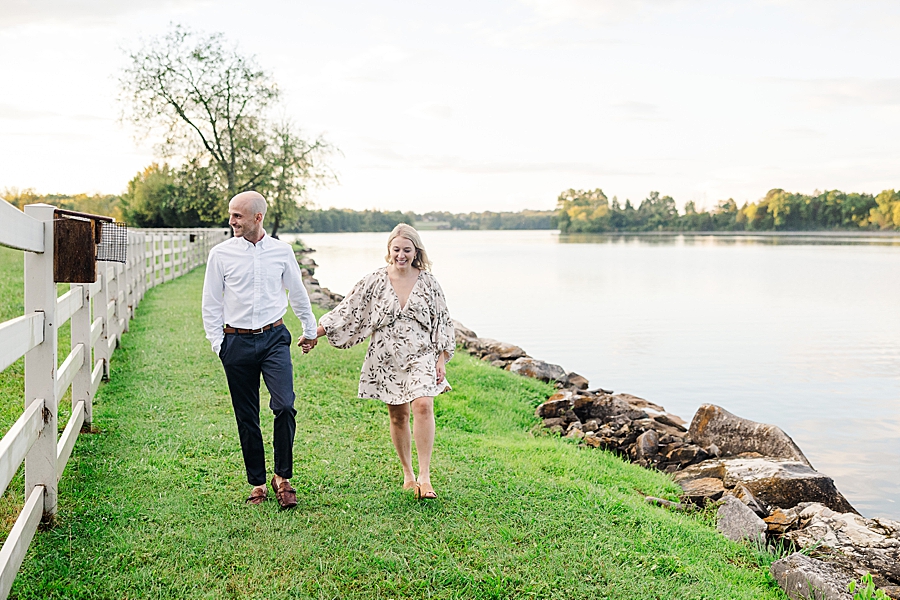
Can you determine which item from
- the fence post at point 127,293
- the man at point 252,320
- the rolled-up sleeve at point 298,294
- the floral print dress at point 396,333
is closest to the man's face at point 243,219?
the man at point 252,320

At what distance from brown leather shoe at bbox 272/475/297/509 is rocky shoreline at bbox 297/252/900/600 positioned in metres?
3.14

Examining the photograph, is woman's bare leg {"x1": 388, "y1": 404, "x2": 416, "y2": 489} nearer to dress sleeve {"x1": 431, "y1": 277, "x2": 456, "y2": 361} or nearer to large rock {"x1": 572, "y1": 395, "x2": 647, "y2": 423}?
dress sleeve {"x1": 431, "y1": 277, "x2": 456, "y2": 361}

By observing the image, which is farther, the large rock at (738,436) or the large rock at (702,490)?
the large rock at (738,436)

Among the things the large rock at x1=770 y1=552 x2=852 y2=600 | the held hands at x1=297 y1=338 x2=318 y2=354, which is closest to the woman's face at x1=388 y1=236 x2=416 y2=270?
the held hands at x1=297 y1=338 x2=318 y2=354

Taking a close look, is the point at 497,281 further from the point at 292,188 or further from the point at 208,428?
the point at 208,428

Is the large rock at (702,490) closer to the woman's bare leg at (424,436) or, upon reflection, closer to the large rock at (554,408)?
the large rock at (554,408)

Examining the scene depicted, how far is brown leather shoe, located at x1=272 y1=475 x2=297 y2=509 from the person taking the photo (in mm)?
4906

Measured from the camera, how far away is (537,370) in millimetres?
12297

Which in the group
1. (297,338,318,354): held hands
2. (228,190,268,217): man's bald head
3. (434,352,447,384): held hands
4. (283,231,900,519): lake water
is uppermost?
(228,190,268,217): man's bald head

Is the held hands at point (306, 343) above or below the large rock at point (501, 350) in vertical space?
above

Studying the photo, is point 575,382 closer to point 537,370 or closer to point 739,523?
point 537,370

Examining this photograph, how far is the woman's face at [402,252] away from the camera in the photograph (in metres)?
5.27

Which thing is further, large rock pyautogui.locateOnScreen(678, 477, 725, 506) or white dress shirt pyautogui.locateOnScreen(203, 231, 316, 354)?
large rock pyautogui.locateOnScreen(678, 477, 725, 506)

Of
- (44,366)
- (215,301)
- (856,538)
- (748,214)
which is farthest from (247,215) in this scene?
(748,214)
